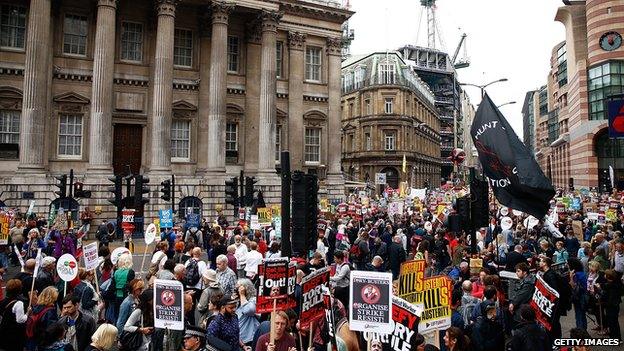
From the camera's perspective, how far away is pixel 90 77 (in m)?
29.6

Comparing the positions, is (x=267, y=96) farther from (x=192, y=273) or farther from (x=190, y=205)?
(x=192, y=273)

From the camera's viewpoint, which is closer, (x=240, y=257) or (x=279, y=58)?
(x=240, y=257)

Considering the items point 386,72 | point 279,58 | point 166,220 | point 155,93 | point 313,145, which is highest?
point 386,72

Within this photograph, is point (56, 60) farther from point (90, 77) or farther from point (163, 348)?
point (163, 348)

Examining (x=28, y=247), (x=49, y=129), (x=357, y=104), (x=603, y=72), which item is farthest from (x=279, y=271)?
(x=357, y=104)

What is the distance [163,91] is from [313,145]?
42.6 ft

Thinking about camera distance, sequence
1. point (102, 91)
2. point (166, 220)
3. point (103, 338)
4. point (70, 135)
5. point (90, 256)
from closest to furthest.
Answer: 1. point (103, 338)
2. point (90, 256)
3. point (166, 220)
4. point (102, 91)
5. point (70, 135)

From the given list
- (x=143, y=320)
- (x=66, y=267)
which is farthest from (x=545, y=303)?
(x=66, y=267)

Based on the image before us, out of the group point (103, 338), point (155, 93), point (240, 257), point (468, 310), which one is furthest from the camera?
point (155, 93)

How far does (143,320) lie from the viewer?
716 centimetres

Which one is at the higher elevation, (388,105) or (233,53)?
(388,105)

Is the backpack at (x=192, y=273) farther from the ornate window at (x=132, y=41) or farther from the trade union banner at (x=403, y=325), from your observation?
the ornate window at (x=132, y=41)

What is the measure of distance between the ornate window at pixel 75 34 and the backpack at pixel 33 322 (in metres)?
26.4

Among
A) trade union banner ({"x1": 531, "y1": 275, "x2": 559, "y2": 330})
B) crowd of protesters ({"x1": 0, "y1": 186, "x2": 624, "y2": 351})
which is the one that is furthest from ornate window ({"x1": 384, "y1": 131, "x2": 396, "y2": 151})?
trade union banner ({"x1": 531, "y1": 275, "x2": 559, "y2": 330})
